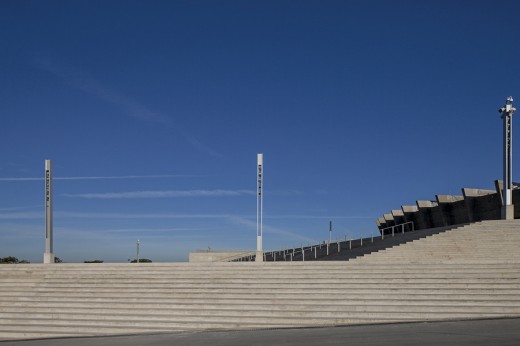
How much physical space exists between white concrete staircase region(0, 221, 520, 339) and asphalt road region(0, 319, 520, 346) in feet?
3.25

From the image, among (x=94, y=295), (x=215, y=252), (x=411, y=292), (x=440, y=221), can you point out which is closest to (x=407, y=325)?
(x=411, y=292)

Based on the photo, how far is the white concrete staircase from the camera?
48.1 feet

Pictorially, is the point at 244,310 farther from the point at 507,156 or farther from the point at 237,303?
the point at 507,156

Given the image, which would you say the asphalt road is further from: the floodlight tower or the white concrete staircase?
the floodlight tower

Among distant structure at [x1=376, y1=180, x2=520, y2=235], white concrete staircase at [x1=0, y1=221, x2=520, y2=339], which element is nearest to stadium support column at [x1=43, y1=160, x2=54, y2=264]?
white concrete staircase at [x1=0, y1=221, x2=520, y2=339]

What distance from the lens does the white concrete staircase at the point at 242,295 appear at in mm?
14648

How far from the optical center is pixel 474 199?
4034 cm

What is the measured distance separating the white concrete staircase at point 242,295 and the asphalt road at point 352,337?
3.25 ft

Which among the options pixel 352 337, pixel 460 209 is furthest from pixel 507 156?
pixel 352 337

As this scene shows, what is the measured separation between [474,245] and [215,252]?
31.2 m

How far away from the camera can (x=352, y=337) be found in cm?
1177

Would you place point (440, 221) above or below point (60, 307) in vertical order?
above

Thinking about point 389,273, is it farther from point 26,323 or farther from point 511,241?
point 26,323

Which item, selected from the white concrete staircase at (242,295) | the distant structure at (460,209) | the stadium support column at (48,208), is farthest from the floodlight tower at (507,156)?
the stadium support column at (48,208)
